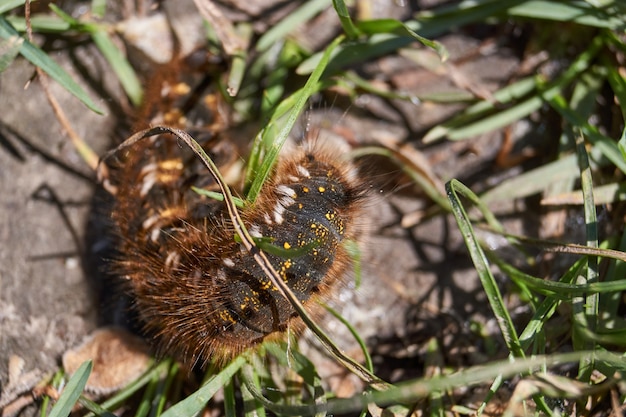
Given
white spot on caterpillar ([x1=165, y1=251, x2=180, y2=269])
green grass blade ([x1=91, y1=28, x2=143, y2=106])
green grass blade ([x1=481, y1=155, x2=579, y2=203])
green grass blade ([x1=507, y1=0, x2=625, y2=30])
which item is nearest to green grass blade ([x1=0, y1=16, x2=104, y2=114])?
green grass blade ([x1=91, y1=28, x2=143, y2=106])

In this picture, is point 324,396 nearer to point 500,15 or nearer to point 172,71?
point 172,71

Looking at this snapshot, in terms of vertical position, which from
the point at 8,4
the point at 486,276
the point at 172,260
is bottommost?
the point at 486,276

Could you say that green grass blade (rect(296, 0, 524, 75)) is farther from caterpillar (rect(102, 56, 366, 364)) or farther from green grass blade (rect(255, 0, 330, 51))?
caterpillar (rect(102, 56, 366, 364))

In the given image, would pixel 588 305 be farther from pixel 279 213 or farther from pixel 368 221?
pixel 279 213

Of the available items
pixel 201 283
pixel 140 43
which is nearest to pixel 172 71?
pixel 140 43

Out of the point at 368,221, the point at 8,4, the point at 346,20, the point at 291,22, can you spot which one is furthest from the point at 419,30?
the point at 8,4

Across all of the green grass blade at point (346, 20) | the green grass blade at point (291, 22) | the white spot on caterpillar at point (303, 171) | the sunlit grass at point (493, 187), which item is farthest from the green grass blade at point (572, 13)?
the white spot on caterpillar at point (303, 171)
